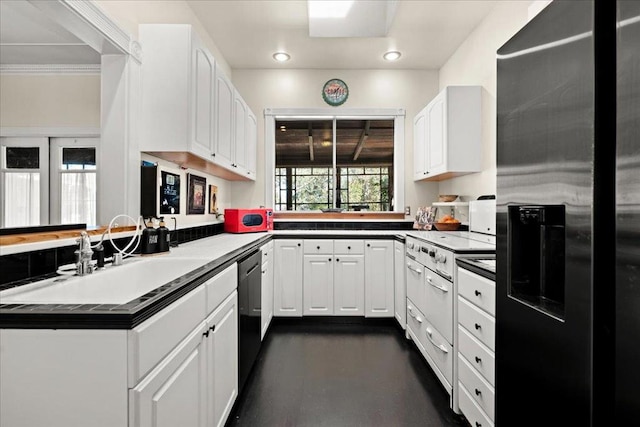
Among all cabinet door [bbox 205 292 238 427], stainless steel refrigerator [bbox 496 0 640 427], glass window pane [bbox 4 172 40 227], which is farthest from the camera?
glass window pane [bbox 4 172 40 227]

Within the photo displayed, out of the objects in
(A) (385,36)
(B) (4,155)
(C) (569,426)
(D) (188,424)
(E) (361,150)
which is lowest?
(D) (188,424)

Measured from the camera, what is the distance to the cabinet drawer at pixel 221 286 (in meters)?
1.47

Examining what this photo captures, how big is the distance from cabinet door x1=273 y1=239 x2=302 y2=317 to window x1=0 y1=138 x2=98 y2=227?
1721 mm

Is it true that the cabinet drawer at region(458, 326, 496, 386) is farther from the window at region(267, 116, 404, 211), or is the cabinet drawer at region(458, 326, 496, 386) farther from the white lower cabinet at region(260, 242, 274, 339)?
the window at region(267, 116, 404, 211)

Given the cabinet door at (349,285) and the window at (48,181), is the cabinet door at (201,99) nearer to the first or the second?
the window at (48,181)

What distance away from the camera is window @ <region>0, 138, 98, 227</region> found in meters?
1.80

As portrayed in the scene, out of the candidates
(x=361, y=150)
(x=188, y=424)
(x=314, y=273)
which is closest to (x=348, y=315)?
(x=314, y=273)

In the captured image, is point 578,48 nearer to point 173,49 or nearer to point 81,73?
point 173,49

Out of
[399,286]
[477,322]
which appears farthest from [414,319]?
[477,322]

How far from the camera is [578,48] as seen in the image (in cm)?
77

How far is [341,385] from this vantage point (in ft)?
7.35

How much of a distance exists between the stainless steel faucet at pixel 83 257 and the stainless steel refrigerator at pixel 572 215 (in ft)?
5.16

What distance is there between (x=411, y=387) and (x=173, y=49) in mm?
2685

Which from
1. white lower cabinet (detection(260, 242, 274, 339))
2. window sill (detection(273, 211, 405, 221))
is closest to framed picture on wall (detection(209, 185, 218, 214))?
white lower cabinet (detection(260, 242, 274, 339))
